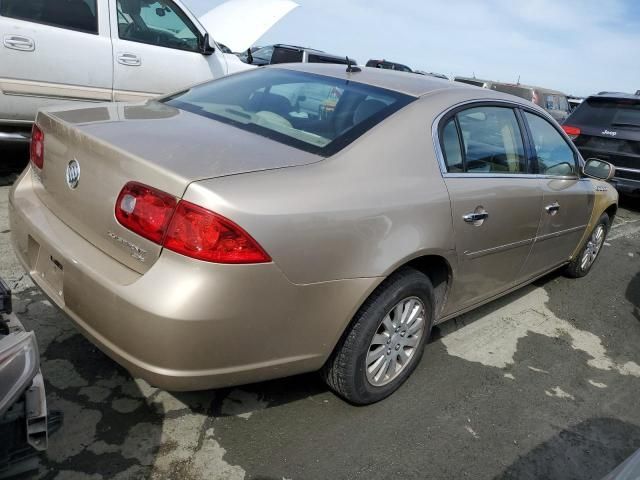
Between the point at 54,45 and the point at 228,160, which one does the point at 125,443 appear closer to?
the point at 228,160

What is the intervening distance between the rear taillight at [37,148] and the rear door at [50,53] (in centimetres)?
251

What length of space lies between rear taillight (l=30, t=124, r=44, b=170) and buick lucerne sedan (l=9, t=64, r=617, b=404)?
2 centimetres

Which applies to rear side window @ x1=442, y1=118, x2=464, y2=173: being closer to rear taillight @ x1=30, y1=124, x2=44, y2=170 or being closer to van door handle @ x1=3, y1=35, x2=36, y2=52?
rear taillight @ x1=30, y1=124, x2=44, y2=170

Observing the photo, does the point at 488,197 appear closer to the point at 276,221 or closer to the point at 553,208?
the point at 553,208

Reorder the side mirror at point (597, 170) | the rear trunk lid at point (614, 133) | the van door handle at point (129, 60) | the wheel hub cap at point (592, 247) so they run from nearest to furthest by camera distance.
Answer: the side mirror at point (597, 170) < the wheel hub cap at point (592, 247) < the van door handle at point (129, 60) < the rear trunk lid at point (614, 133)

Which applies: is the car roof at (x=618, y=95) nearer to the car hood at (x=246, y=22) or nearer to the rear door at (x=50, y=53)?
the car hood at (x=246, y=22)

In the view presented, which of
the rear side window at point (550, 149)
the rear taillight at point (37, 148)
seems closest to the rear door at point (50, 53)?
the rear taillight at point (37, 148)

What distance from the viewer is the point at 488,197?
294 centimetres

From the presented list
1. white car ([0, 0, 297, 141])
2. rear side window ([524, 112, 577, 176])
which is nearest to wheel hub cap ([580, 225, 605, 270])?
rear side window ([524, 112, 577, 176])

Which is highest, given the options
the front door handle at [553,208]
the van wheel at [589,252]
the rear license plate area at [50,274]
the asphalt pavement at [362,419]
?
the front door handle at [553,208]

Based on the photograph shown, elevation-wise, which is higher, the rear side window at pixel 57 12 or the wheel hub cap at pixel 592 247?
the rear side window at pixel 57 12

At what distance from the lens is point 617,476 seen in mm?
1535

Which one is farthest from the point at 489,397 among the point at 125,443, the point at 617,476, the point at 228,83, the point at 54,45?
the point at 54,45

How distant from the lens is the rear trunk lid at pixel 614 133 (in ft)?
24.4
